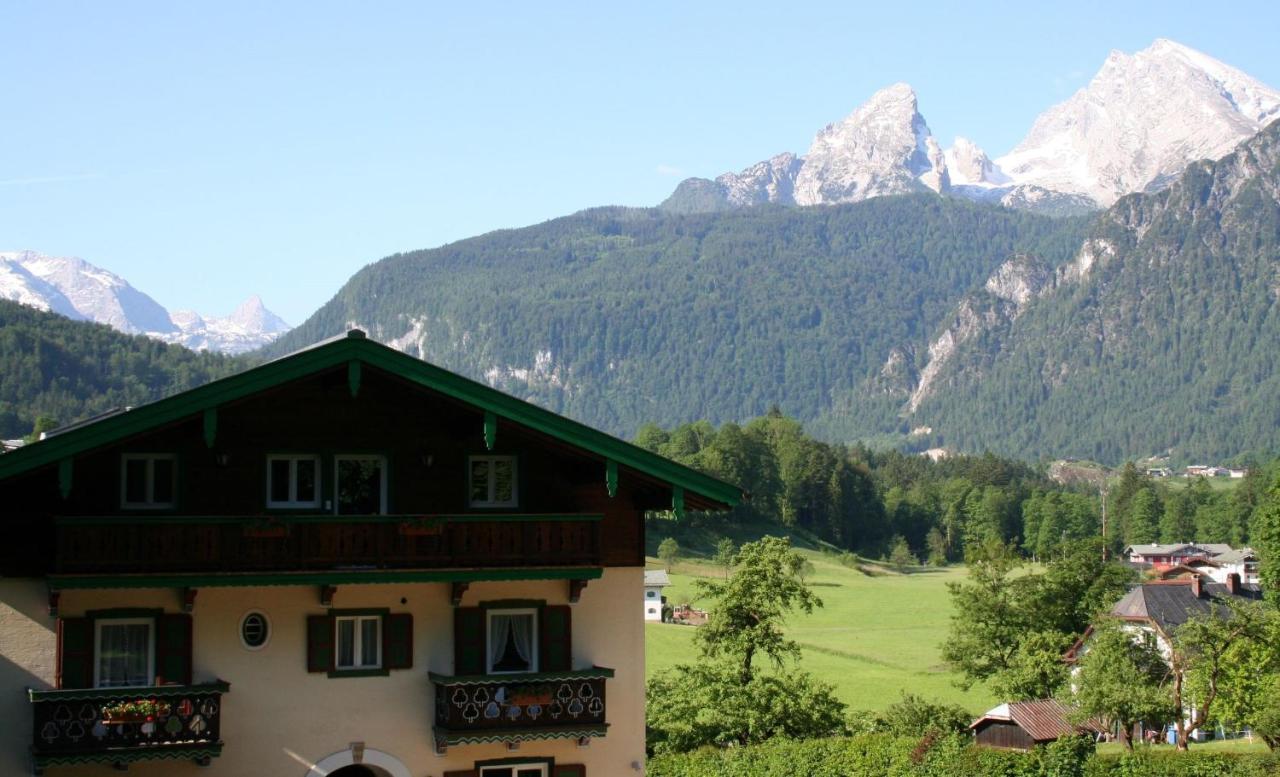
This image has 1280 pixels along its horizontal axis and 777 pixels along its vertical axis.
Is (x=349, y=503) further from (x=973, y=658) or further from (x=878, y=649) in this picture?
(x=878, y=649)

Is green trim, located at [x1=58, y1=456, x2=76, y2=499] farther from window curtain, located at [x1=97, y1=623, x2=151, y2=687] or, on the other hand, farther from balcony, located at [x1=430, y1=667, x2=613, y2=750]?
balcony, located at [x1=430, y1=667, x2=613, y2=750]

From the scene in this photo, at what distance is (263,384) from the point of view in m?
23.6

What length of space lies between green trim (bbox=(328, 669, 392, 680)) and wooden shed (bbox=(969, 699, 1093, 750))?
40384mm

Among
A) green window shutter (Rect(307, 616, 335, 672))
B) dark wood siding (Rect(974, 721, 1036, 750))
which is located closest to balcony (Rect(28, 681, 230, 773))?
green window shutter (Rect(307, 616, 335, 672))

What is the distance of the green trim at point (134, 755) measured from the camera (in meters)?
22.8

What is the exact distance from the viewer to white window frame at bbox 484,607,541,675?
2561 cm

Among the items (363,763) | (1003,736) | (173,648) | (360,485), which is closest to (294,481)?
(360,485)

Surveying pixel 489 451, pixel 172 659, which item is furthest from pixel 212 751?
pixel 489 451

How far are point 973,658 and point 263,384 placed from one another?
57.6m

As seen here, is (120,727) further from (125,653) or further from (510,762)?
(510,762)

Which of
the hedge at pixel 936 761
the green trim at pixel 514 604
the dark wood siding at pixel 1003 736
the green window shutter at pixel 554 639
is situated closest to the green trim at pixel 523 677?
the green window shutter at pixel 554 639

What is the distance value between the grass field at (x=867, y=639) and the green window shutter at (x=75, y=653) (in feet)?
155

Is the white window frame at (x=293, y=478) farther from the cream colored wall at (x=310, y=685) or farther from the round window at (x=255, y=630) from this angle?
the round window at (x=255, y=630)

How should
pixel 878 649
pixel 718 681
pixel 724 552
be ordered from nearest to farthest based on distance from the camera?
pixel 718 681, pixel 878 649, pixel 724 552
